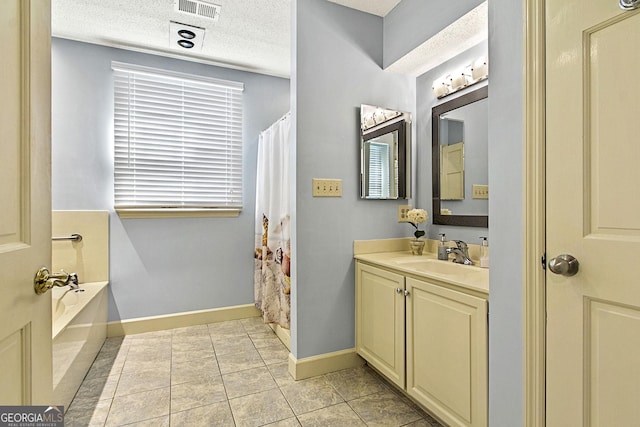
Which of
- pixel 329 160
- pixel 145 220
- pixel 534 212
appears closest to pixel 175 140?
pixel 145 220

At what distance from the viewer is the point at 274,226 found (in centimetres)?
274

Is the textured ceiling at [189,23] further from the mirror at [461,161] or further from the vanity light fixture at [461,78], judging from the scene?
the mirror at [461,161]

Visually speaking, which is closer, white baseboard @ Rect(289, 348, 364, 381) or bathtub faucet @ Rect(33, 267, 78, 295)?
bathtub faucet @ Rect(33, 267, 78, 295)

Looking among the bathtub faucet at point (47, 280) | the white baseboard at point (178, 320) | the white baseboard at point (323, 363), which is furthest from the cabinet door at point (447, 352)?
the white baseboard at point (178, 320)

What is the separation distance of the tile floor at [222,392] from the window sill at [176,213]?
1068mm

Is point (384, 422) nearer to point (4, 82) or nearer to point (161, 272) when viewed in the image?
point (4, 82)

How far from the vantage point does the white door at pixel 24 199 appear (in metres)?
0.71

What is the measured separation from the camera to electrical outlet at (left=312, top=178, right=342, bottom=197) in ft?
6.91

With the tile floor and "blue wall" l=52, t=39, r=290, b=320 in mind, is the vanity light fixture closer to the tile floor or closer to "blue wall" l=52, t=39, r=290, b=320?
"blue wall" l=52, t=39, r=290, b=320

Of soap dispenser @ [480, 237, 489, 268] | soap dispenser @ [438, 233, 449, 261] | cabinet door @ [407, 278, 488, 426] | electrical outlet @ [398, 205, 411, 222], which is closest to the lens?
cabinet door @ [407, 278, 488, 426]

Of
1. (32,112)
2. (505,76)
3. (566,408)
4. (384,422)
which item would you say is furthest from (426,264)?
(32,112)

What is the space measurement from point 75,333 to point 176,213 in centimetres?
125
